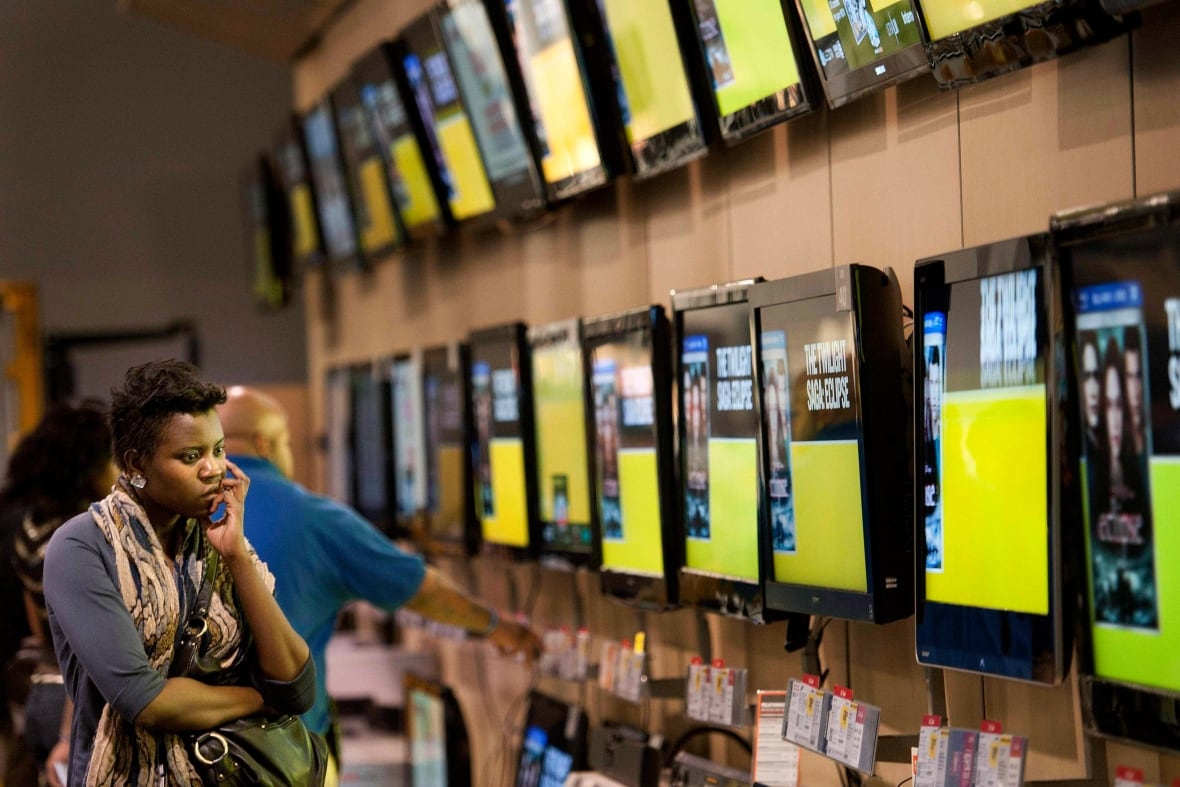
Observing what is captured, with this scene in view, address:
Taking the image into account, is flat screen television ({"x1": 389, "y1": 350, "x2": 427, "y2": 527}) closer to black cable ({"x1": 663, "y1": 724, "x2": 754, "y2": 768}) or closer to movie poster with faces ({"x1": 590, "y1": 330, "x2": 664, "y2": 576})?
movie poster with faces ({"x1": 590, "y1": 330, "x2": 664, "y2": 576})

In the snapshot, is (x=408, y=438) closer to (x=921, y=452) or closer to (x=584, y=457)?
(x=584, y=457)

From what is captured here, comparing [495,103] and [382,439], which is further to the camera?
[382,439]

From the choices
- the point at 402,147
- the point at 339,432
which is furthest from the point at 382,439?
the point at 402,147

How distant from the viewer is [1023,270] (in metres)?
1.95

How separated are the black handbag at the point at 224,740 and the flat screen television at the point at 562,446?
4.93 ft

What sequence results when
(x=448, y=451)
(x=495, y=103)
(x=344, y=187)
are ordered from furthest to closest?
(x=344, y=187) → (x=448, y=451) → (x=495, y=103)

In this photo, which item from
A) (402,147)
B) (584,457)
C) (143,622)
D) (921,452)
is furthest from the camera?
(402,147)

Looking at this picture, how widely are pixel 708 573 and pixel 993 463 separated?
0.94m

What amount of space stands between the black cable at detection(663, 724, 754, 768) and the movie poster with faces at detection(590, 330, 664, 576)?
1.42 ft

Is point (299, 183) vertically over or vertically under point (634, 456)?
over

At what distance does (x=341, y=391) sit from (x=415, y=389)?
1.03 meters

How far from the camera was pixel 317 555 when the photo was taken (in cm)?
332

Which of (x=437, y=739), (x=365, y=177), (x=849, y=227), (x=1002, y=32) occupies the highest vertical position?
(x=365, y=177)

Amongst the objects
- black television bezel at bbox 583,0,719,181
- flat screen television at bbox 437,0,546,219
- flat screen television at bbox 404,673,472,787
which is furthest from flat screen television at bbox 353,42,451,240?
flat screen television at bbox 404,673,472,787
